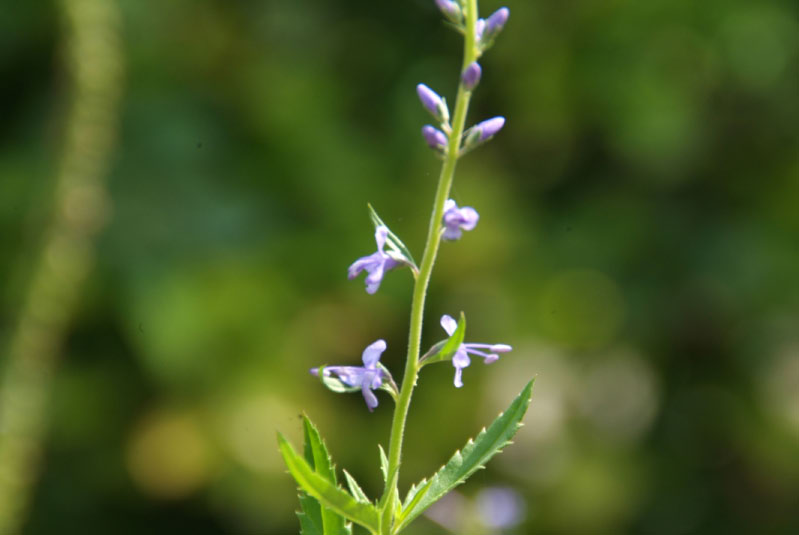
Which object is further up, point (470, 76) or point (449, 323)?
point (470, 76)

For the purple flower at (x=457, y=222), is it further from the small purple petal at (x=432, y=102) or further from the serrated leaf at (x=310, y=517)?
the serrated leaf at (x=310, y=517)

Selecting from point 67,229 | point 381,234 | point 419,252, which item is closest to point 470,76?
point 381,234

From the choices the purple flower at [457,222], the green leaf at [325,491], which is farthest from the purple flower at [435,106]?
the green leaf at [325,491]

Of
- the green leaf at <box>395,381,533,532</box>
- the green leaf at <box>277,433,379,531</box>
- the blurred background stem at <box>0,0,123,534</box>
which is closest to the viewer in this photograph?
the green leaf at <box>277,433,379,531</box>

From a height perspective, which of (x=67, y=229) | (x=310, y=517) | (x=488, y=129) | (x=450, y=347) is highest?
(x=488, y=129)

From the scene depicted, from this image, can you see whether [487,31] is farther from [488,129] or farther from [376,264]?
[376,264]

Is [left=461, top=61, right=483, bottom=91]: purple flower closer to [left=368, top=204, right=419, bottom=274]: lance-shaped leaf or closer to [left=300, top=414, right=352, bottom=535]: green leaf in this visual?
[left=368, top=204, right=419, bottom=274]: lance-shaped leaf

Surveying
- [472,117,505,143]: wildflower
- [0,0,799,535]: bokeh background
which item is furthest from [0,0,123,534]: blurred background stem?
[472,117,505,143]: wildflower
